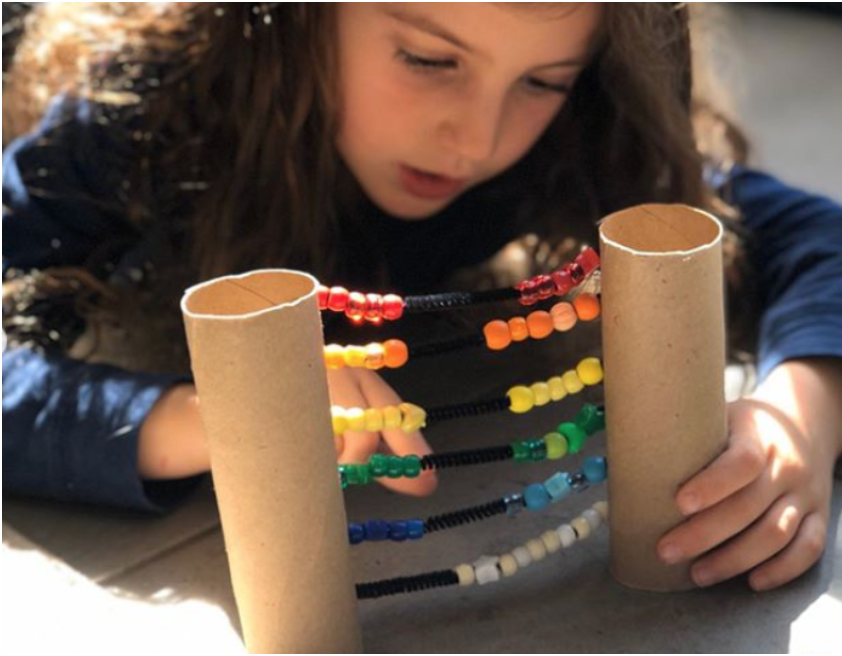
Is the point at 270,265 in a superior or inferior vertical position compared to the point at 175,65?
inferior

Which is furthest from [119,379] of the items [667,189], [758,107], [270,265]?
[758,107]

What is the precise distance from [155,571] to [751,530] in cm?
40

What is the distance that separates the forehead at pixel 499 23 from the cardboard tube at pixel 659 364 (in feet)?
0.95

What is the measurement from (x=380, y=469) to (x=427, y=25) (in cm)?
41

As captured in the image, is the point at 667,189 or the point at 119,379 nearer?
the point at 119,379

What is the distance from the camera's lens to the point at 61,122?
1.12 meters

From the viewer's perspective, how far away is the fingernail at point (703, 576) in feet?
2.50

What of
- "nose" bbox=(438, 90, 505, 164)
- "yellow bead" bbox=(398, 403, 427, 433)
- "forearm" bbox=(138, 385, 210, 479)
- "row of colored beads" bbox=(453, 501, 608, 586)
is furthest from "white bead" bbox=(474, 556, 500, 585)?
"nose" bbox=(438, 90, 505, 164)

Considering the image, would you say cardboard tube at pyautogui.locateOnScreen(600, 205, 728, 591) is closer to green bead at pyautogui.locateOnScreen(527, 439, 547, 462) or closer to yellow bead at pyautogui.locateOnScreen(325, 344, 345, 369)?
green bead at pyautogui.locateOnScreen(527, 439, 547, 462)

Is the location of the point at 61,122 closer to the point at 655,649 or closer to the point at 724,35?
the point at 655,649

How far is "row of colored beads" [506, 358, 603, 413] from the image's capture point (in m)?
0.75

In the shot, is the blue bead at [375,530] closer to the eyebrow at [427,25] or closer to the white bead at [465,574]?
the white bead at [465,574]

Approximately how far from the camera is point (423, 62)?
1.01m

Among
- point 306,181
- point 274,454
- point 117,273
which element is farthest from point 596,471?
point 117,273
